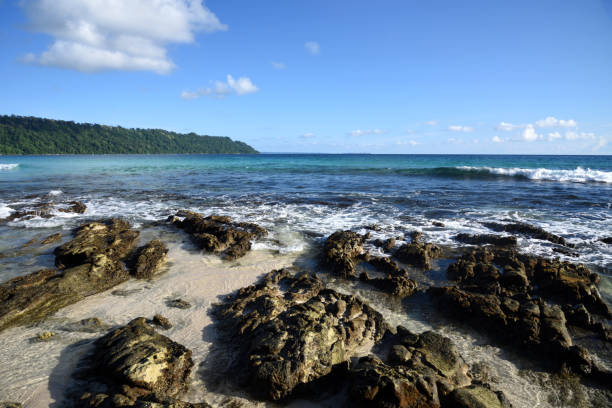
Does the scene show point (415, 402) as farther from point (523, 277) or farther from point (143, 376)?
point (523, 277)

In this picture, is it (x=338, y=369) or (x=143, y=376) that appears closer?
(x=143, y=376)

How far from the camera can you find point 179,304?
18.9ft

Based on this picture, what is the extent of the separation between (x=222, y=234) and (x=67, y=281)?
407 centimetres

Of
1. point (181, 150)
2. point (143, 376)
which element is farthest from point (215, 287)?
point (181, 150)

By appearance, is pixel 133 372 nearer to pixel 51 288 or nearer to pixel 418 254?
pixel 51 288

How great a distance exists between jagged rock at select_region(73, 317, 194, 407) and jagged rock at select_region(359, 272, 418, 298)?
13.5ft

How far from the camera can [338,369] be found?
13.1 feet

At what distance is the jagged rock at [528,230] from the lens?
371 inches

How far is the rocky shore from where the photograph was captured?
3621mm

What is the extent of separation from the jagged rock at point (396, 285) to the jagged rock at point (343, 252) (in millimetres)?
741

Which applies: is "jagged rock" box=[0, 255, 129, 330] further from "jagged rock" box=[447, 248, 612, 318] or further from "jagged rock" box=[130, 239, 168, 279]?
"jagged rock" box=[447, 248, 612, 318]

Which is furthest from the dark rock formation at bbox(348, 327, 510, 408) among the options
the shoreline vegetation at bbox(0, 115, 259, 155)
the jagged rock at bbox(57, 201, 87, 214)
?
the shoreline vegetation at bbox(0, 115, 259, 155)

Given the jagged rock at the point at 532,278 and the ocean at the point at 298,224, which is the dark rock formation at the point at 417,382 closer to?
the ocean at the point at 298,224

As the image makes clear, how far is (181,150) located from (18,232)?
17047 centimetres
